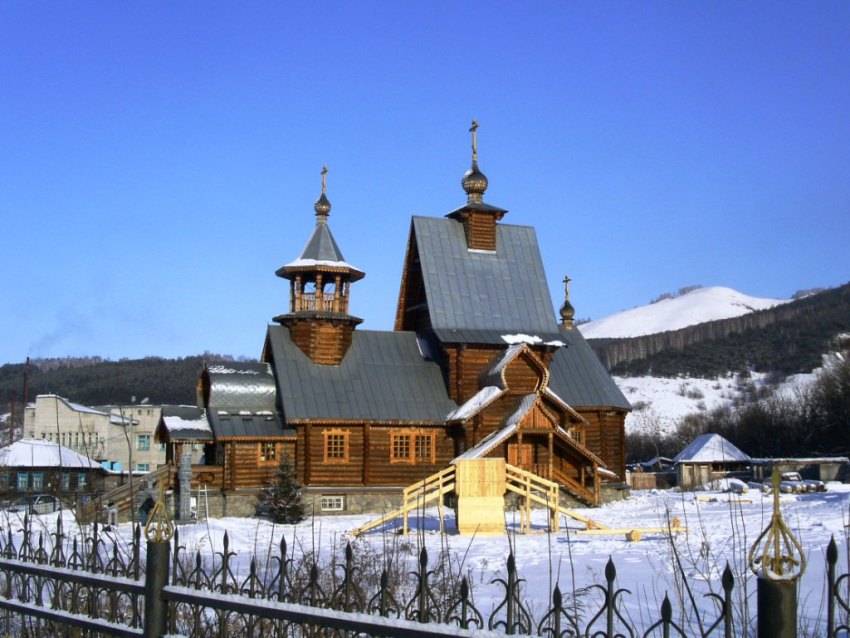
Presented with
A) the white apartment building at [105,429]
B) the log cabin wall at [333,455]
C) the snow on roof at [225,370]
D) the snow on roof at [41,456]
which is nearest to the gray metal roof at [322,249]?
the snow on roof at [225,370]

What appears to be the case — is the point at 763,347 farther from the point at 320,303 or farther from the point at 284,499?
the point at 284,499

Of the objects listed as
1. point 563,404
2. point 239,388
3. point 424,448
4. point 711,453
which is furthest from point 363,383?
point 711,453

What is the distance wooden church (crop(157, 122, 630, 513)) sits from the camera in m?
26.5

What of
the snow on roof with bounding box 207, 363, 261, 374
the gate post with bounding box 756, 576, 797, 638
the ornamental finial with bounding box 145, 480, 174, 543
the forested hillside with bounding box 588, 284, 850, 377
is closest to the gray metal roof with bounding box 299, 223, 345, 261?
the snow on roof with bounding box 207, 363, 261, 374

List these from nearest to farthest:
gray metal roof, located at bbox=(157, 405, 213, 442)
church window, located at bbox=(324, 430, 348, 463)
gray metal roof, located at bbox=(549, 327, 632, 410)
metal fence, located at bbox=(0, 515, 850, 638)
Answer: metal fence, located at bbox=(0, 515, 850, 638), gray metal roof, located at bbox=(157, 405, 213, 442), church window, located at bbox=(324, 430, 348, 463), gray metal roof, located at bbox=(549, 327, 632, 410)

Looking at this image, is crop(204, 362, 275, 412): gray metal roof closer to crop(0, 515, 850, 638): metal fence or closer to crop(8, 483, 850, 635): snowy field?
crop(8, 483, 850, 635): snowy field

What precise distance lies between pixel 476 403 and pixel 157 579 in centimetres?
2239

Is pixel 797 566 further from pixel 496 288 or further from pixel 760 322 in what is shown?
pixel 760 322

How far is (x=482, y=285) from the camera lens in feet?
101

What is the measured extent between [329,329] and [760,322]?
3949 inches

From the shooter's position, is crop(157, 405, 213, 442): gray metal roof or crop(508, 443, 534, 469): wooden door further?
crop(508, 443, 534, 469): wooden door

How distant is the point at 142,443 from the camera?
6581 centimetres

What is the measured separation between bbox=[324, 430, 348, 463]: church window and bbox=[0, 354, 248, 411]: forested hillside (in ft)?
210

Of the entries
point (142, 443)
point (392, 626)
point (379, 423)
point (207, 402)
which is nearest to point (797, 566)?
point (392, 626)
